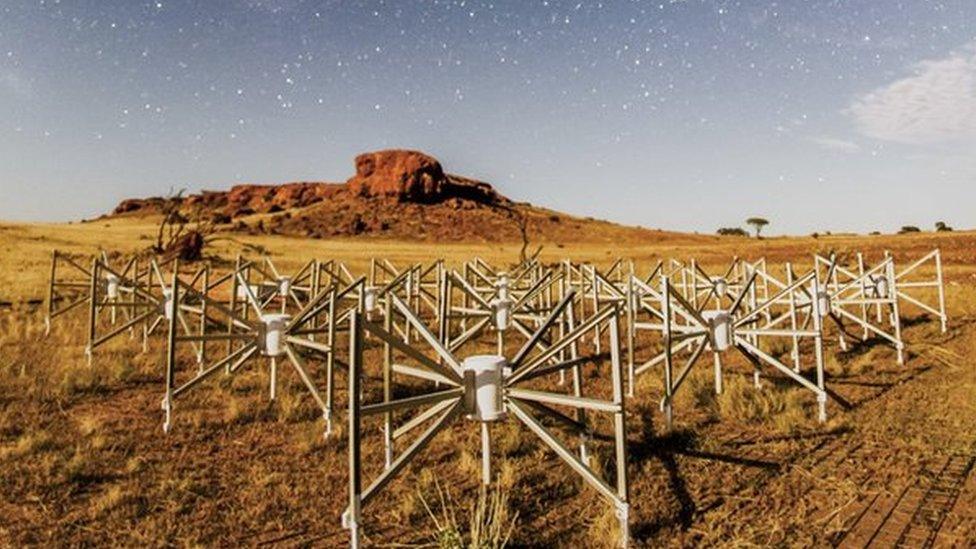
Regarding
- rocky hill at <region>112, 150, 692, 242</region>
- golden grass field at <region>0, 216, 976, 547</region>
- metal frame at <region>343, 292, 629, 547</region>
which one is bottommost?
golden grass field at <region>0, 216, 976, 547</region>

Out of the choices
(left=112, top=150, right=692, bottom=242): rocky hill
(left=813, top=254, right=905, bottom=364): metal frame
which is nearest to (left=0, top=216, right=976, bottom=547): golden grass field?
(left=813, top=254, right=905, bottom=364): metal frame

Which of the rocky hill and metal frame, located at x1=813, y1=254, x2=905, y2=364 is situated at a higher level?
the rocky hill

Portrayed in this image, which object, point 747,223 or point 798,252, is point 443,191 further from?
point 798,252

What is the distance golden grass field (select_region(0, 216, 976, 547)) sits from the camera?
16.4ft

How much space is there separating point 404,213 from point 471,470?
84.6 metres

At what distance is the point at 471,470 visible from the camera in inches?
253

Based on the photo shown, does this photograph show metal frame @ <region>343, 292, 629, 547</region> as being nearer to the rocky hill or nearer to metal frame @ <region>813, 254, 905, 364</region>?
metal frame @ <region>813, 254, 905, 364</region>

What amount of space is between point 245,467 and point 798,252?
2114 inches

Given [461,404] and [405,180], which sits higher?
[405,180]

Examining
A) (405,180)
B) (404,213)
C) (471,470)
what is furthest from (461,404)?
(405,180)

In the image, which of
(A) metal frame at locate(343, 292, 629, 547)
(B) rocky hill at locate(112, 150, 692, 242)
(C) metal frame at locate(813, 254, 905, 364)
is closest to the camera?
(A) metal frame at locate(343, 292, 629, 547)

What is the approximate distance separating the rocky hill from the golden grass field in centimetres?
6404

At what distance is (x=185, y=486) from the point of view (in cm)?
598

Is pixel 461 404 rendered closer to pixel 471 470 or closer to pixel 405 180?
pixel 471 470
